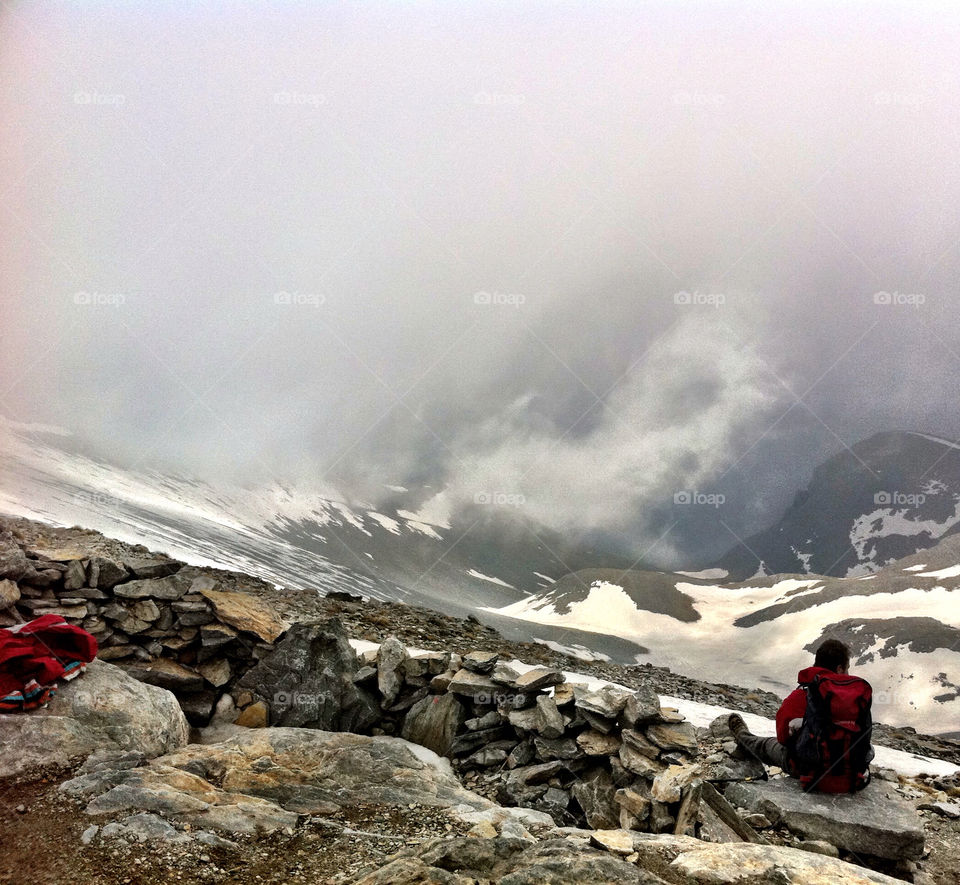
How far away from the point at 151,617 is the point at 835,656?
31.4 feet

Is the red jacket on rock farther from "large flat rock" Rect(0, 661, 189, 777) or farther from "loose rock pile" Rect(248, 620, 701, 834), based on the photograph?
"loose rock pile" Rect(248, 620, 701, 834)

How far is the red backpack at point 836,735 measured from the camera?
587 cm

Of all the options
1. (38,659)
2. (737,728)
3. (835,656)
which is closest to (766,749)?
(737,728)

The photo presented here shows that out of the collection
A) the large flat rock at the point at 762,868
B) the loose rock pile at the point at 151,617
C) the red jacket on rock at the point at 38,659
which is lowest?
the loose rock pile at the point at 151,617

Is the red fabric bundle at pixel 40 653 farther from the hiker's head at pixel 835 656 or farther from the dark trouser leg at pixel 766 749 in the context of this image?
the hiker's head at pixel 835 656

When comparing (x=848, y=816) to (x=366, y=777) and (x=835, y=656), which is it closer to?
(x=835, y=656)

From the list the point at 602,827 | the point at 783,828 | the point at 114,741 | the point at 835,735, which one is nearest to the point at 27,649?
the point at 114,741

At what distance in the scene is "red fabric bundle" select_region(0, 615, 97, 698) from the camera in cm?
662

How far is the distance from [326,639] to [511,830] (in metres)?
5.42

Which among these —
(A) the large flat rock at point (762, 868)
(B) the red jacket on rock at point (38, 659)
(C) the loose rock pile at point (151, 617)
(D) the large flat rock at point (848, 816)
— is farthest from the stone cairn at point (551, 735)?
(B) the red jacket on rock at point (38, 659)

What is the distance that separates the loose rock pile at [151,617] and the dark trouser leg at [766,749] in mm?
7045

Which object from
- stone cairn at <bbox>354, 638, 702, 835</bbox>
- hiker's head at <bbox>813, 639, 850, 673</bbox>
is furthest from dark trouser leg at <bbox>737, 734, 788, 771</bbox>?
hiker's head at <bbox>813, 639, 850, 673</bbox>

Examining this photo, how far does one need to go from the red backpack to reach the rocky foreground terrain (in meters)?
0.25

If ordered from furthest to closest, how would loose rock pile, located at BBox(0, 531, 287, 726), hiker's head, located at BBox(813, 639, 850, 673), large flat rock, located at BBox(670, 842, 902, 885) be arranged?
loose rock pile, located at BBox(0, 531, 287, 726), hiker's head, located at BBox(813, 639, 850, 673), large flat rock, located at BBox(670, 842, 902, 885)
